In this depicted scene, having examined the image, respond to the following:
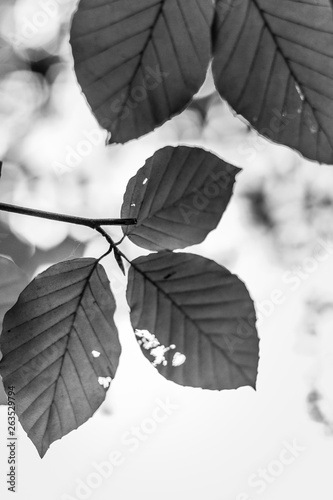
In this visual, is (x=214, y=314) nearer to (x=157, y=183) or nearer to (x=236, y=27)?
(x=157, y=183)

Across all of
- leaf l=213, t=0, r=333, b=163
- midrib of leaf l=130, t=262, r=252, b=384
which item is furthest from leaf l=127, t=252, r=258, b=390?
leaf l=213, t=0, r=333, b=163

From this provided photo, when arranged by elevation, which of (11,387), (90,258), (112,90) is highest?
(112,90)

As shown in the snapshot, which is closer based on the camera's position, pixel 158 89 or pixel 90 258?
pixel 158 89

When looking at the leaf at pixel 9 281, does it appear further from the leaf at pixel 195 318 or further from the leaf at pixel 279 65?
the leaf at pixel 279 65

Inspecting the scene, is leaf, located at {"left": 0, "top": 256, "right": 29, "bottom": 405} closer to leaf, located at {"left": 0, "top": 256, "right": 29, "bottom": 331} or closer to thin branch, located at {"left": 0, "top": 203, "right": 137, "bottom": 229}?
leaf, located at {"left": 0, "top": 256, "right": 29, "bottom": 331}

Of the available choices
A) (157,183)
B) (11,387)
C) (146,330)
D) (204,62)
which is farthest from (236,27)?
(11,387)

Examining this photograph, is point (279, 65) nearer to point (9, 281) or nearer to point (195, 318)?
point (195, 318)
